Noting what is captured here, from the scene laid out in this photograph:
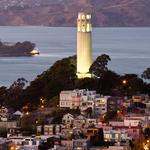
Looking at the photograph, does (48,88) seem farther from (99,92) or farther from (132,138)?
(132,138)

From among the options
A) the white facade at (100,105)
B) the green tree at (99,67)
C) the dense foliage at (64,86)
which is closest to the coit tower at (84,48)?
the green tree at (99,67)

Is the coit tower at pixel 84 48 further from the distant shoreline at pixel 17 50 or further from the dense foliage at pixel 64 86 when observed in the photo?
the distant shoreline at pixel 17 50

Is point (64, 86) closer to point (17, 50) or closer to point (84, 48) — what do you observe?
point (84, 48)

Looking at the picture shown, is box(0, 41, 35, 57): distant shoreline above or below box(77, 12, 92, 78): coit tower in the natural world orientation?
above

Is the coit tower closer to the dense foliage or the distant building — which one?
the dense foliage

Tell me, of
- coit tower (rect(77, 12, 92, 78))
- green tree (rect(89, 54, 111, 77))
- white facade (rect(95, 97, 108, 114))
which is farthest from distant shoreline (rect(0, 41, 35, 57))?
white facade (rect(95, 97, 108, 114))

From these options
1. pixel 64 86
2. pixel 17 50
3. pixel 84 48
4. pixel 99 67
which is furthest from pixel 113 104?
pixel 17 50

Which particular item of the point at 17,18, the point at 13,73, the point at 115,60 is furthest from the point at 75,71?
the point at 17,18

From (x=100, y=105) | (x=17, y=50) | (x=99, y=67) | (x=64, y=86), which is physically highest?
(x=17, y=50)
